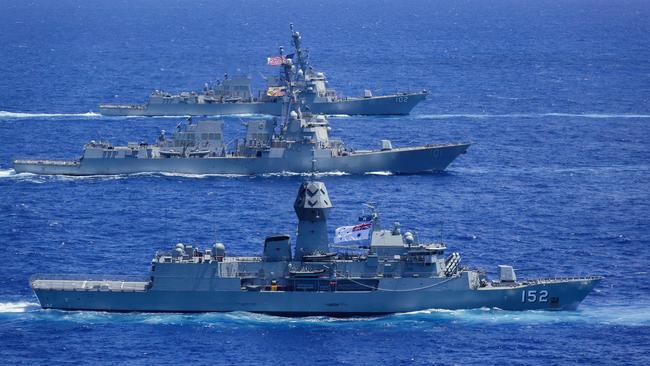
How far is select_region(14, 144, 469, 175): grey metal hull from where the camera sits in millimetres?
138000

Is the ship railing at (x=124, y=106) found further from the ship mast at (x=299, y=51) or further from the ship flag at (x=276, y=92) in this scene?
the ship mast at (x=299, y=51)

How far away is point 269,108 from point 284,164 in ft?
110

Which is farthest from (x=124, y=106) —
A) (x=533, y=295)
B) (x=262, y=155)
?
(x=533, y=295)

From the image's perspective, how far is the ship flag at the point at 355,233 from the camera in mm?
90000

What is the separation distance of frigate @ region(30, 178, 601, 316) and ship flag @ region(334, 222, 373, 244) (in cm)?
6

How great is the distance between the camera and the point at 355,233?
296 feet

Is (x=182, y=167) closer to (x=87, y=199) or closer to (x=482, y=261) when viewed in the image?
(x=87, y=199)

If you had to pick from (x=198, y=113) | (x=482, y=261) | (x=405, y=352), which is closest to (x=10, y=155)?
(x=198, y=113)

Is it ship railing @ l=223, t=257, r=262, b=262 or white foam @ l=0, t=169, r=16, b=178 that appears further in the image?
white foam @ l=0, t=169, r=16, b=178

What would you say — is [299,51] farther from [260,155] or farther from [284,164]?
[284,164]

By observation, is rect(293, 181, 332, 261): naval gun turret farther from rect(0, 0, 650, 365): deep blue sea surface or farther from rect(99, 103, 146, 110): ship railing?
rect(99, 103, 146, 110): ship railing

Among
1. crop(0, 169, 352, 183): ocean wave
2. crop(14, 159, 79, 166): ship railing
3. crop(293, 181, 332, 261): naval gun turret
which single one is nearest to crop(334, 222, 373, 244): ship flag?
crop(293, 181, 332, 261): naval gun turret

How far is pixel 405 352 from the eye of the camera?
277 ft

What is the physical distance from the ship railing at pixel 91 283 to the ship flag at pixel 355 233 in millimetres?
11164
